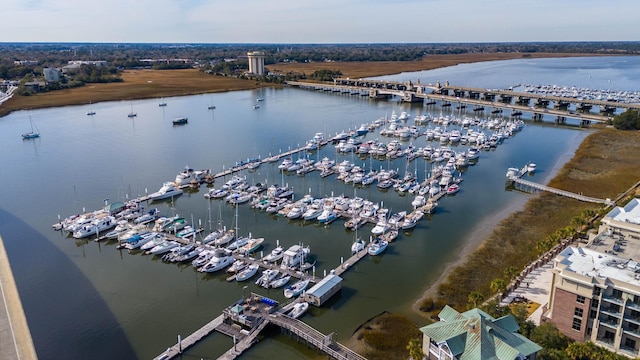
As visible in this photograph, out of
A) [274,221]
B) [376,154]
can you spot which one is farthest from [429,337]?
[376,154]

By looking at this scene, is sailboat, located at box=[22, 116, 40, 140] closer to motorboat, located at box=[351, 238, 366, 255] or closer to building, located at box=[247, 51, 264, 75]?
motorboat, located at box=[351, 238, 366, 255]

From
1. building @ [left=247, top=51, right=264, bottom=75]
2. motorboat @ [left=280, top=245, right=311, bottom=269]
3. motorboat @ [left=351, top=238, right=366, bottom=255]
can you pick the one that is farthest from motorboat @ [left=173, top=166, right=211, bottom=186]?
building @ [left=247, top=51, right=264, bottom=75]

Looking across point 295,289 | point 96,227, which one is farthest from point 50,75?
point 295,289

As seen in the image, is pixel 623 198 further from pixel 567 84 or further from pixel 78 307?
pixel 567 84

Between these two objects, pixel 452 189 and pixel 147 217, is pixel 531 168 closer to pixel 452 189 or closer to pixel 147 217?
pixel 452 189

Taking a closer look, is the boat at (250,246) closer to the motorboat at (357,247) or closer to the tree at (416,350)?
the motorboat at (357,247)
